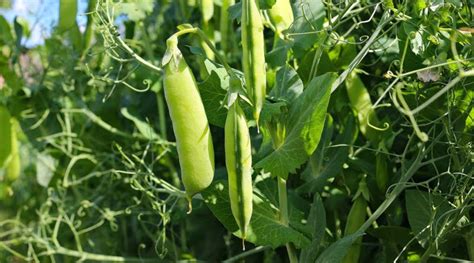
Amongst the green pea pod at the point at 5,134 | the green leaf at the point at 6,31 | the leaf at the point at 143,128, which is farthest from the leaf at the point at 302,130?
the green leaf at the point at 6,31

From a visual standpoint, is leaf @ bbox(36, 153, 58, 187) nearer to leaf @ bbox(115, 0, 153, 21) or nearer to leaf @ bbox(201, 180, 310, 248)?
leaf @ bbox(115, 0, 153, 21)

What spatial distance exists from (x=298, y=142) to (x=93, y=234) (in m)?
0.80

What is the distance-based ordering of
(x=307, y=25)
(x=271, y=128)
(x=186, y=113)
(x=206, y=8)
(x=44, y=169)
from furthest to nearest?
(x=44, y=169), (x=206, y=8), (x=307, y=25), (x=271, y=128), (x=186, y=113)

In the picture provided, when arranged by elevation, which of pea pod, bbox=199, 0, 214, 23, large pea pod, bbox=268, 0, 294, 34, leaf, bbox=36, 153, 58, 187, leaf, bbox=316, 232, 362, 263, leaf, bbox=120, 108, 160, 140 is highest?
large pea pod, bbox=268, 0, 294, 34

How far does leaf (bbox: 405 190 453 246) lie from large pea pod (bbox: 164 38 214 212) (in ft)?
0.97

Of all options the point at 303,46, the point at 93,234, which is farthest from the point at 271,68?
the point at 93,234

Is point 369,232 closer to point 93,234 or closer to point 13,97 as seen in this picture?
point 93,234

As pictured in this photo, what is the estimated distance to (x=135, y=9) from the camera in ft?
4.33

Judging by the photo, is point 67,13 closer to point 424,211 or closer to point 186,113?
point 186,113

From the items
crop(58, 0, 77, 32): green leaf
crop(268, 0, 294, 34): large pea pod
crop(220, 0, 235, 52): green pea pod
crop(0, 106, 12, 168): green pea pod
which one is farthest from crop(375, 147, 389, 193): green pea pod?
crop(0, 106, 12, 168): green pea pod

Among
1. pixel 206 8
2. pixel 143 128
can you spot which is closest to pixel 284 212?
pixel 206 8

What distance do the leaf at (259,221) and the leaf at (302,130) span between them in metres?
0.08

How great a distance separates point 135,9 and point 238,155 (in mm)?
603

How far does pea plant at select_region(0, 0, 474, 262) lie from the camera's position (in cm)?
82
